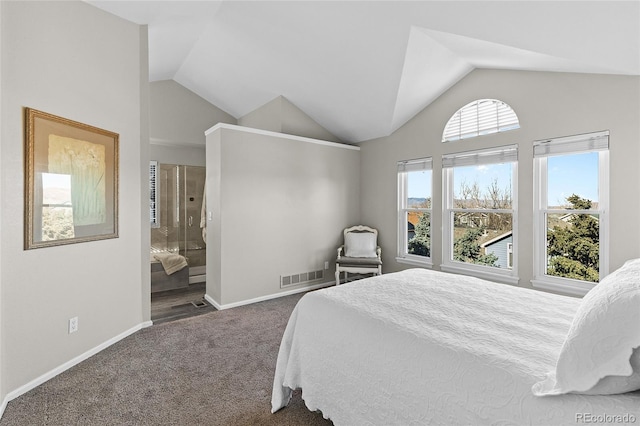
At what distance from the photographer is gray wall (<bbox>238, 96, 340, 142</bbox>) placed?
4820 mm

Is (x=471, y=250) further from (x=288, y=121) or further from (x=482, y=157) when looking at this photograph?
(x=288, y=121)

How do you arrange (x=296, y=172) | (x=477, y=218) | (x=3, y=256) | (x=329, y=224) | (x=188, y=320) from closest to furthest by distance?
(x=3, y=256), (x=188, y=320), (x=477, y=218), (x=296, y=172), (x=329, y=224)

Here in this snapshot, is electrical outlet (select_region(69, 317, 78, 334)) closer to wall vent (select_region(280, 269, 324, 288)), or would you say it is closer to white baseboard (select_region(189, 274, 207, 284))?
wall vent (select_region(280, 269, 324, 288))

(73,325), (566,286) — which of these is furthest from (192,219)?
(566,286)

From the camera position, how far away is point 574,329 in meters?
1.08

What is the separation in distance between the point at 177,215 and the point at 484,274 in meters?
4.98

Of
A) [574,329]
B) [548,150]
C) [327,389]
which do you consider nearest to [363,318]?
[327,389]

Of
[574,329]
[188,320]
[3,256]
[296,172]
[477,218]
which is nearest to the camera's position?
[574,329]

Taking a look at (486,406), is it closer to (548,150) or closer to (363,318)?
(363,318)

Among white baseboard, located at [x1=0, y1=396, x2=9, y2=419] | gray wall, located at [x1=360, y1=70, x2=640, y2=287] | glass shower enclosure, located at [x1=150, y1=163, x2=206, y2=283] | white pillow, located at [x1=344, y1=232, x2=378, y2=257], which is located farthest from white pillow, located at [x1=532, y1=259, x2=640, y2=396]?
glass shower enclosure, located at [x1=150, y1=163, x2=206, y2=283]

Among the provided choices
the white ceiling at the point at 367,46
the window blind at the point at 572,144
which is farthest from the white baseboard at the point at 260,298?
the window blind at the point at 572,144

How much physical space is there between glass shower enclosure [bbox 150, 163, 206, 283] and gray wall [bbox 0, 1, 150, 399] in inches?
96.1

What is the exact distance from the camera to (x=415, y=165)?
14.5 ft

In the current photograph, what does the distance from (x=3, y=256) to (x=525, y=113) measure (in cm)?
454
